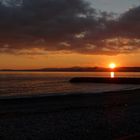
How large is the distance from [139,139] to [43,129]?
6.79 metres

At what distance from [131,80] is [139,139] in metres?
97.2

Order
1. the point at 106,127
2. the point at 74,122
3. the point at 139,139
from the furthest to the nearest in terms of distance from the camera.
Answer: the point at 74,122 → the point at 106,127 → the point at 139,139

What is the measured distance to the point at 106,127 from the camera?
53.7ft

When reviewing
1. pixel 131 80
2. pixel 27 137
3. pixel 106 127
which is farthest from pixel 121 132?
pixel 131 80

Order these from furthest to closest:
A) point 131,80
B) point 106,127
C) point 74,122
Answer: point 131,80 < point 74,122 < point 106,127

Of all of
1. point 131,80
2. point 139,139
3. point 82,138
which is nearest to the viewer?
point 139,139

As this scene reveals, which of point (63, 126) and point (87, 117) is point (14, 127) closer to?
point (63, 126)

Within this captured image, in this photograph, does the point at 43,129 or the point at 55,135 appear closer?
the point at 55,135

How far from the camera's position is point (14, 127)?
1656 centimetres

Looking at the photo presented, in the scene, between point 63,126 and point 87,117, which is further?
point 87,117

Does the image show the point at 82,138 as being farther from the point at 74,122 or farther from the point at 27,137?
the point at 74,122

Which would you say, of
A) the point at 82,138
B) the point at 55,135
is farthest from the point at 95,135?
the point at 55,135

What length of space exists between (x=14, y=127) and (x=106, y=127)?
15.6 feet

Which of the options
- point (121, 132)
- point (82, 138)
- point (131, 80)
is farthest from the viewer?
point (131, 80)
